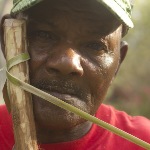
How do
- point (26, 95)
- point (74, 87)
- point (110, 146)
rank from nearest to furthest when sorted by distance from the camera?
point (26, 95) < point (74, 87) < point (110, 146)

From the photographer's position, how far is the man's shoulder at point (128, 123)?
259 cm

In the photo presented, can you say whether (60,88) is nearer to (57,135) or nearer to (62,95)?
(62,95)

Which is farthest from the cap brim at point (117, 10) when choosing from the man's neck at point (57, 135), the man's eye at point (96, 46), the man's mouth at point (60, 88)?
the man's neck at point (57, 135)

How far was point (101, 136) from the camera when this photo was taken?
97.3 inches

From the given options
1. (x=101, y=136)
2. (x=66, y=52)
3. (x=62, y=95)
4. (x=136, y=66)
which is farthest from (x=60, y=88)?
(x=136, y=66)

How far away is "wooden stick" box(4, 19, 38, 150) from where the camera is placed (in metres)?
1.92

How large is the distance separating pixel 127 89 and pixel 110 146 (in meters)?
11.9

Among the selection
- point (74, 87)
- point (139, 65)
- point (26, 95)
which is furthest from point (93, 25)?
point (139, 65)

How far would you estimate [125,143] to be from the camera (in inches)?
97.3

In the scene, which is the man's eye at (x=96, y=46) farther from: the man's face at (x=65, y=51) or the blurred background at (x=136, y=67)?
the blurred background at (x=136, y=67)

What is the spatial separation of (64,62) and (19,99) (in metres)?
0.23

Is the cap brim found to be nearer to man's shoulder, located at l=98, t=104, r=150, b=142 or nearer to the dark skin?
the dark skin

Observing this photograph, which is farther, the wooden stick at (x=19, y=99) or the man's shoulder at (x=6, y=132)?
the man's shoulder at (x=6, y=132)

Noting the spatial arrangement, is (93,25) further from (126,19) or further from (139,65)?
(139,65)
